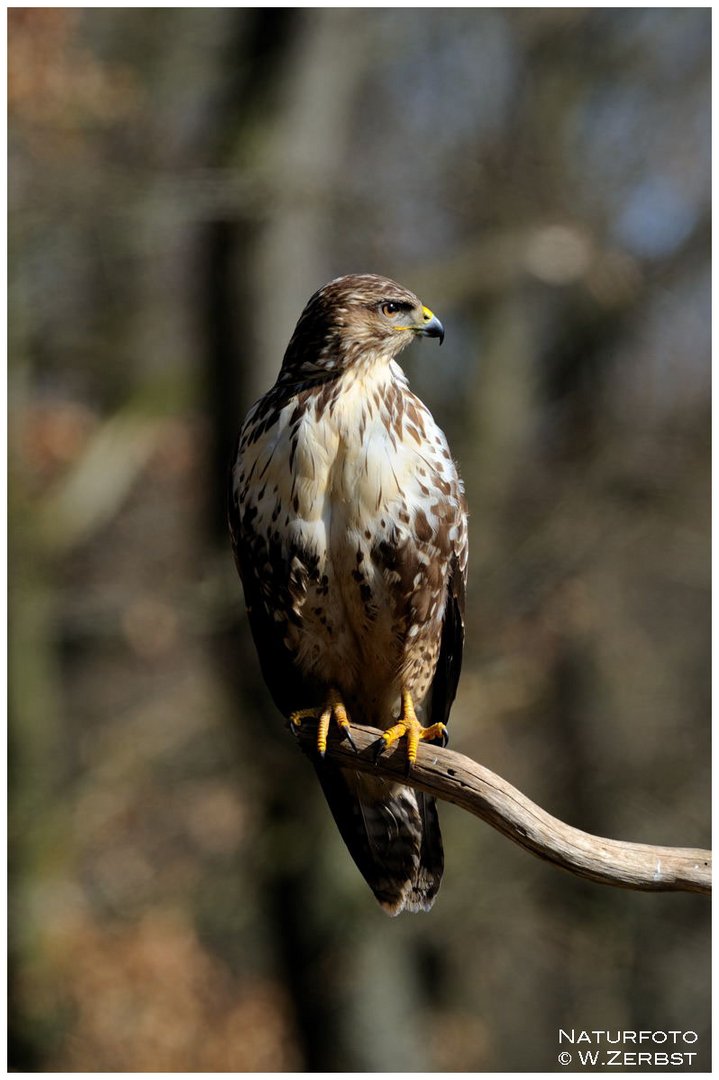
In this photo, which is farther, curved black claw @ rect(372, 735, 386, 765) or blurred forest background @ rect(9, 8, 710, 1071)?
blurred forest background @ rect(9, 8, 710, 1071)

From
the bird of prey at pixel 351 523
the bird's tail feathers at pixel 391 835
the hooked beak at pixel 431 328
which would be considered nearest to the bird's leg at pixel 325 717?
the bird of prey at pixel 351 523

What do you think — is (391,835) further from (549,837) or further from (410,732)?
(549,837)

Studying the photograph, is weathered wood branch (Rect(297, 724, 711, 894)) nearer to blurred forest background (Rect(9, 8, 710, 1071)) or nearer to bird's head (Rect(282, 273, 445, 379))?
bird's head (Rect(282, 273, 445, 379))

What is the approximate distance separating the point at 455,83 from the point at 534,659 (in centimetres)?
511

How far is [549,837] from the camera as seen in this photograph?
3514 millimetres

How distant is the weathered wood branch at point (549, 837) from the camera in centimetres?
345

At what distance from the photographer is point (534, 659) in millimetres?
10031

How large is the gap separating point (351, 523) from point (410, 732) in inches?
25.8

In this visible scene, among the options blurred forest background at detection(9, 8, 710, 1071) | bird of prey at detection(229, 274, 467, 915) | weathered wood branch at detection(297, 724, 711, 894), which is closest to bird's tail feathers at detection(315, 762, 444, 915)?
bird of prey at detection(229, 274, 467, 915)

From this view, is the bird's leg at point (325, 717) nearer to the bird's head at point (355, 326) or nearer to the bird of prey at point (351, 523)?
the bird of prey at point (351, 523)

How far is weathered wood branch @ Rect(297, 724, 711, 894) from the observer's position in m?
3.45

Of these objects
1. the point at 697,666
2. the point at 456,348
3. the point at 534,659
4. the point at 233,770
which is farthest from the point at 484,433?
the point at 697,666

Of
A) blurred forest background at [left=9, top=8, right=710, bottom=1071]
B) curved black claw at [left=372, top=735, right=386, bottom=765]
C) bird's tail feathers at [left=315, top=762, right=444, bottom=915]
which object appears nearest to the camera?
curved black claw at [left=372, top=735, right=386, bottom=765]

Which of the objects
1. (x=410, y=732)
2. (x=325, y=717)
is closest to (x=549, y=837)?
(x=410, y=732)
